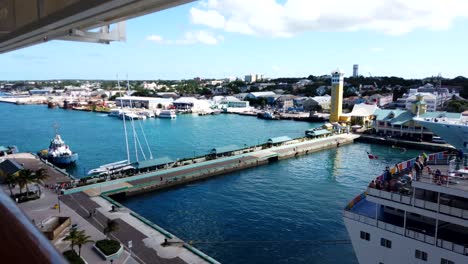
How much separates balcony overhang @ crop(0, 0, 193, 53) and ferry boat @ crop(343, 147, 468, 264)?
18.7 ft

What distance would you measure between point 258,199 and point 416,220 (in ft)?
26.0

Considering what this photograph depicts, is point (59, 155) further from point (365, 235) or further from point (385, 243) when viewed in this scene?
point (385, 243)

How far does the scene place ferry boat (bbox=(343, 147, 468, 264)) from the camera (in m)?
6.10

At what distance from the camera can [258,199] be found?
1430 centimetres

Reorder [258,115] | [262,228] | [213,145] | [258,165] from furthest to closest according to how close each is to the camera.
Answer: [258,115], [213,145], [258,165], [262,228]

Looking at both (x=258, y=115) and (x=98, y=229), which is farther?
(x=258, y=115)

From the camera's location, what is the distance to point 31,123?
38.8 m

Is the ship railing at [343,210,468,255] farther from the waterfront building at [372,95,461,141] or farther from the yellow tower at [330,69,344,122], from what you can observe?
the yellow tower at [330,69,344,122]

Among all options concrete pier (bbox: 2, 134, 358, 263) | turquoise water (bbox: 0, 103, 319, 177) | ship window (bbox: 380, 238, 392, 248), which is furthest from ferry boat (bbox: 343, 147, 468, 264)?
turquoise water (bbox: 0, 103, 319, 177)

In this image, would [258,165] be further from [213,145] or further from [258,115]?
[258,115]

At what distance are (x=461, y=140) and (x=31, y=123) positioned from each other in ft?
133

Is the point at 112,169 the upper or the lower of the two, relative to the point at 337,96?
lower

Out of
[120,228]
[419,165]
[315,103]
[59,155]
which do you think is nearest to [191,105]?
[315,103]

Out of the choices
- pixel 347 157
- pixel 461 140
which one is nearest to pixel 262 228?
pixel 461 140
